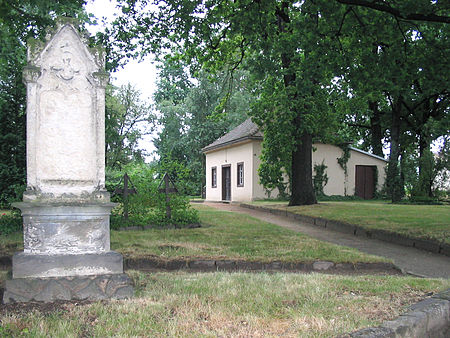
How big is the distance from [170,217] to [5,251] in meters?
5.05

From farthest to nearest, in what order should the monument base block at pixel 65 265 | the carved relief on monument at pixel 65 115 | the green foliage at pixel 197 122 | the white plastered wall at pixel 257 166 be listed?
1. the green foliage at pixel 197 122
2. the white plastered wall at pixel 257 166
3. the carved relief on monument at pixel 65 115
4. the monument base block at pixel 65 265

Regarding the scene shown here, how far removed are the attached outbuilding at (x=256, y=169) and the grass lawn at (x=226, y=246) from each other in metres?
13.7

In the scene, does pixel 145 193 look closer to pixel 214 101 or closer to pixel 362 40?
pixel 362 40

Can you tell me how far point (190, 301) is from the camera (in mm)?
4348

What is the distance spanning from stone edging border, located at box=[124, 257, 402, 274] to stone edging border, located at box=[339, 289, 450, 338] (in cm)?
224

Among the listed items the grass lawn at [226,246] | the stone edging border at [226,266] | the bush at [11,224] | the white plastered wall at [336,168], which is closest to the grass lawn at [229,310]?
the stone edging border at [226,266]

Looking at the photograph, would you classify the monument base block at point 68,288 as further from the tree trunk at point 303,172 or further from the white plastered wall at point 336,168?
the white plastered wall at point 336,168

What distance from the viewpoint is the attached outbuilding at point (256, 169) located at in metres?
24.4

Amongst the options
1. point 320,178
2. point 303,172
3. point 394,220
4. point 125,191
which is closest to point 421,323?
point 125,191

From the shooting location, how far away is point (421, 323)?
4.01 meters

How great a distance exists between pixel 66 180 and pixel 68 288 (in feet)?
3.92

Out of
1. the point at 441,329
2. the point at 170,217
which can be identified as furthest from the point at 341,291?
the point at 170,217

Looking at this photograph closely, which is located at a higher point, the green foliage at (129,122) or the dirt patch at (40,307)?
the green foliage at (129,122)

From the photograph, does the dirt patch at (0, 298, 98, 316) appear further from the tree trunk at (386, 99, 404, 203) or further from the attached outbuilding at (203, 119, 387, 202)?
the tree trunk at (386, 99, 404, 203)
